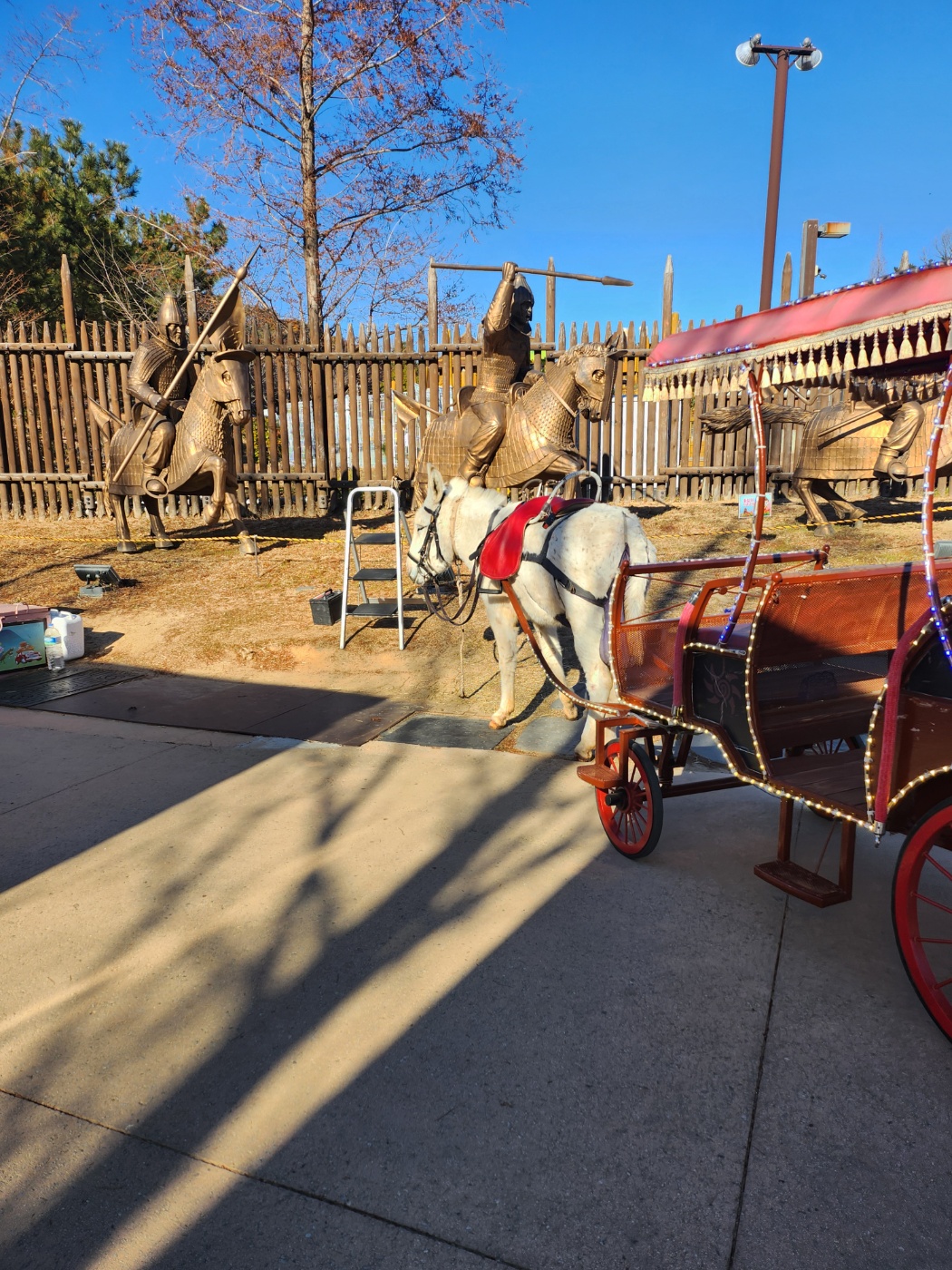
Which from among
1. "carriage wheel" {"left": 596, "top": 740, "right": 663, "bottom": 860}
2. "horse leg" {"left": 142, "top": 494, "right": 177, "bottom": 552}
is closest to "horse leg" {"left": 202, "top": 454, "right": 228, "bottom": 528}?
"horse leg" {"left": 142, "top": 494, "right": 177, "bottom": 552}

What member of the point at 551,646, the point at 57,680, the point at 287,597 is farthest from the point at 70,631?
the point at 551,646

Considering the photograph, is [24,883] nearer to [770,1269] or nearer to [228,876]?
[228,876]

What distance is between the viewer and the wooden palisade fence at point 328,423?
45.3 ft

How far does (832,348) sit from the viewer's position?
321 cm

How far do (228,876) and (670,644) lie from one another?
2445mm

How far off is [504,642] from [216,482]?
22.3 ft

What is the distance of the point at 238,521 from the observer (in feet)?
38.2

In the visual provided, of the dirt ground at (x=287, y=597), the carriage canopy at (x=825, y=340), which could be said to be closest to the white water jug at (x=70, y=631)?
the dirt ground at (x=287, y=597)

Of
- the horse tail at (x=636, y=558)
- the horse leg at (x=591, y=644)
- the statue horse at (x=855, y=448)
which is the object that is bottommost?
the horse leg at (x=591, y=644)

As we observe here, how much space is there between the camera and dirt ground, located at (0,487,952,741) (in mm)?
7406

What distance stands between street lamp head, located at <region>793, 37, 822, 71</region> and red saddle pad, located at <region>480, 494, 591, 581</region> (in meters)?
12.2

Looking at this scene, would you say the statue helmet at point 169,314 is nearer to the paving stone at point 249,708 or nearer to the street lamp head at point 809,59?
the paving stone at point 249,708

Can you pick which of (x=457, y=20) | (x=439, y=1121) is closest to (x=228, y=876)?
(x=439, y=1121)

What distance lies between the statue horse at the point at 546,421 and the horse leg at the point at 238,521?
3406 millimetres
